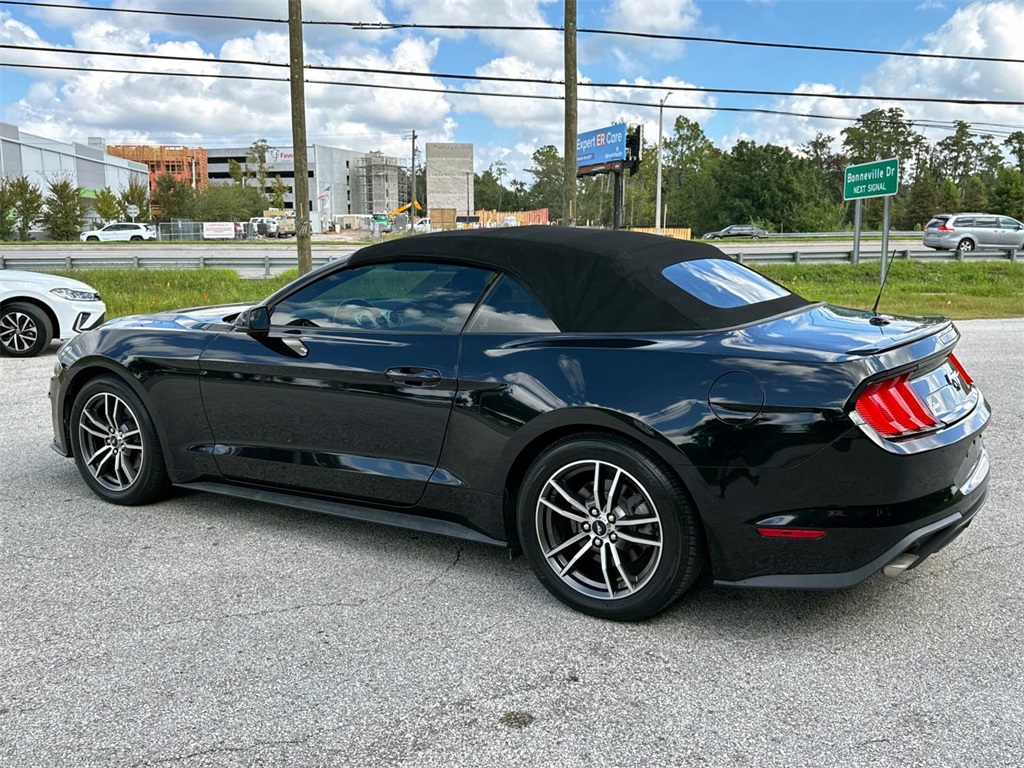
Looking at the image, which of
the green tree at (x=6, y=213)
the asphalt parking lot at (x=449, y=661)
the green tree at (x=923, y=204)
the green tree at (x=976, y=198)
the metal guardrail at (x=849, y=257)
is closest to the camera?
the asphalt parking lot at (x=449, y=661)

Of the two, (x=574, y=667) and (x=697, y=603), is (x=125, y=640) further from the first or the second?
(x=697, y=603)

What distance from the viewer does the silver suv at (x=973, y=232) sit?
1244 inches

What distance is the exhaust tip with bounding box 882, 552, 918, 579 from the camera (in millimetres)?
3092

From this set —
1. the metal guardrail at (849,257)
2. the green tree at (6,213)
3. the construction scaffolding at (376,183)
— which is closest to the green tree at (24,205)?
the green tree at (6,213)

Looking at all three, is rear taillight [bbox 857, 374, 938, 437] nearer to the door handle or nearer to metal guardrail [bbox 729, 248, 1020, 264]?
the door handle

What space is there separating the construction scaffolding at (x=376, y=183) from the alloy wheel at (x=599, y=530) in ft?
474

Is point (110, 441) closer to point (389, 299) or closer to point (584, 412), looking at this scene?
point (389, 299)

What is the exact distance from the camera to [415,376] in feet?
12.4

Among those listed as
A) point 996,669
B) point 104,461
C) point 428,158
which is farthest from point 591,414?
point 428,158

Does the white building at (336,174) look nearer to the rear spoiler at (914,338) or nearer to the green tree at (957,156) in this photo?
the green tree at (957,156)

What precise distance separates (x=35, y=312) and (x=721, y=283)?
9432mm

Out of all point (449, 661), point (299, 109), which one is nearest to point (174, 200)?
point (299, 109)

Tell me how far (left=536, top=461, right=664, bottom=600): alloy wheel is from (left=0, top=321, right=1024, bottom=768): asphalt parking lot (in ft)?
0.58

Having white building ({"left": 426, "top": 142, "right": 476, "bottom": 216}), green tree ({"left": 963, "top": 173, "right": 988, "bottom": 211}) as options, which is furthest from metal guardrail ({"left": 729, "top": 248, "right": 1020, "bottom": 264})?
white building ({"left": 426, "top": 142, "right": 476, "bottom": 216})
